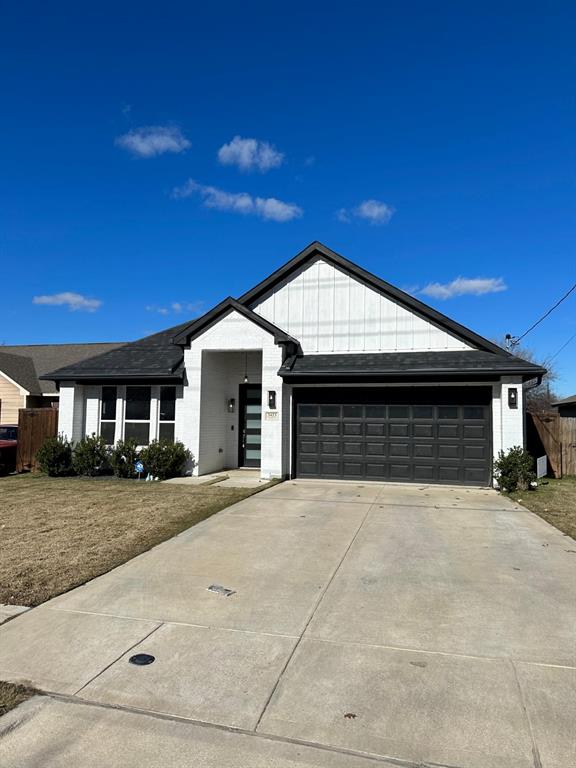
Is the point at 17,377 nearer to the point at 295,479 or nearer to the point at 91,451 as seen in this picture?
the point at 91,451

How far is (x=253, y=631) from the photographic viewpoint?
14.1ft

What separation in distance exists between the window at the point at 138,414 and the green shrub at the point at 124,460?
77 cm

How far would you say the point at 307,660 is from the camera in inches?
150

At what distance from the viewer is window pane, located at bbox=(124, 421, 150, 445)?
14.6 m

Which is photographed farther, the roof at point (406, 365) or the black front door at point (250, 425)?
the black front door at point (250, 425)

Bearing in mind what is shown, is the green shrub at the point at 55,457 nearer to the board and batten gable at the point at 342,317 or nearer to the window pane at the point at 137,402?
the window pane at the point at 137,402

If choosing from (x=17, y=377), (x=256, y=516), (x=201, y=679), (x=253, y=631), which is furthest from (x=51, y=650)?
(x=17, y=377)

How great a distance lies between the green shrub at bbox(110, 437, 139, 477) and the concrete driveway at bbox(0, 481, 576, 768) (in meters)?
7.32

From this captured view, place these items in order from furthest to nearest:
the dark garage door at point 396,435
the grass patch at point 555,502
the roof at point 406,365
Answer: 1. the dark garage door at point 396,435
2. the roof at point 406,365
3. the grass patch at point 555,502

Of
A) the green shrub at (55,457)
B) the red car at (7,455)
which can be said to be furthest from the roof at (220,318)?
the red car at (7,455)

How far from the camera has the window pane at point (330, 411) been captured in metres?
13.8

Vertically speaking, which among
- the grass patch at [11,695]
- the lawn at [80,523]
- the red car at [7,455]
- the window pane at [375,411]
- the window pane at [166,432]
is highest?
the window pane at [375,411]

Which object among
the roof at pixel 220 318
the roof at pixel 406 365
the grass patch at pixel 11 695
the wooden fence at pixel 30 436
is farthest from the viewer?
the wooden fence at pixel 30 436

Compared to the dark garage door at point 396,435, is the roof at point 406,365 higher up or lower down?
higher up
